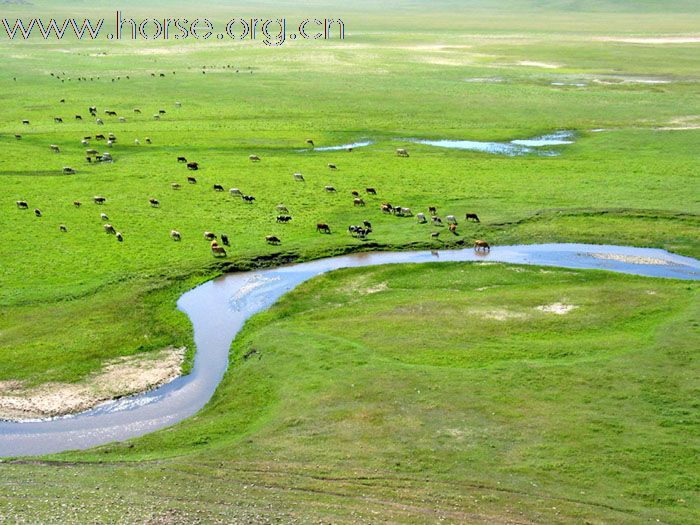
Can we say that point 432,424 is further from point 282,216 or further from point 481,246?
point 282,216

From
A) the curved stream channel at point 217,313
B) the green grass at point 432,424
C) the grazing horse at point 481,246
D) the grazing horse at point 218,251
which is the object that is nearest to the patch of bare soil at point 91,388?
the curved stream channel at point 217,313

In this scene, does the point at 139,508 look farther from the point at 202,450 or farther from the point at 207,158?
the point at 207,158

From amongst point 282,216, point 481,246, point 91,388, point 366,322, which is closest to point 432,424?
point 366,322

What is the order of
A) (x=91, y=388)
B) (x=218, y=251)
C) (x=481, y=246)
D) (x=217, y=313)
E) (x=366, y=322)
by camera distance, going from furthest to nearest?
(x=481, y=246) < (x=218, y=251) < (x=217, y=313) < (x=366, y=322) < (x=91, y=388)

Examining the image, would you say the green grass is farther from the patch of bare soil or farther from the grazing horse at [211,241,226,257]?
the grazing horse at [211,241,226,257]

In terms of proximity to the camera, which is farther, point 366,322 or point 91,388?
point 366,322

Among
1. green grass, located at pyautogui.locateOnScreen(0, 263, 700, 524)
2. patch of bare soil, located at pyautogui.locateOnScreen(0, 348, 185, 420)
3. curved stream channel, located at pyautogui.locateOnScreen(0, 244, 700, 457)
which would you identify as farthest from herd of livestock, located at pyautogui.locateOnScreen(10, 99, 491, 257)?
patch of bare soil, located at pyautogui.locateOnScreen(0, 348, 185, 420)
